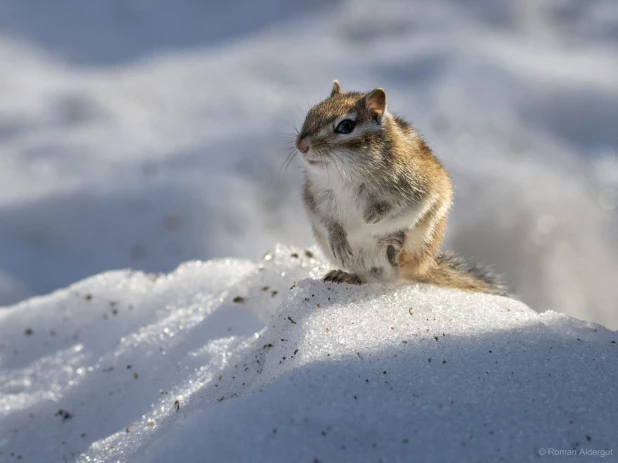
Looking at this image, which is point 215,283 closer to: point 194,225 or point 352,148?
point 352,148

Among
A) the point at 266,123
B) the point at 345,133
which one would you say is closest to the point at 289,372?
the point at 345,133

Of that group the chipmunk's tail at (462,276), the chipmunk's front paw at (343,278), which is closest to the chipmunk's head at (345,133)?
the chipmunk's front paw at (343,278)

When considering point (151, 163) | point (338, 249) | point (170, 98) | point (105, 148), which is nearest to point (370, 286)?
point (338, 249)

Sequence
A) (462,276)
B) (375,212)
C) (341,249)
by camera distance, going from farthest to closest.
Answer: (462,276) → (341,249) → (375,212)

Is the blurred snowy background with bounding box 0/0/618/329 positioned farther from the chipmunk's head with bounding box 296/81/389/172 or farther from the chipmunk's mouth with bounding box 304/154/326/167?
the chipmunk's mouth with bounding box 304/154/326/167

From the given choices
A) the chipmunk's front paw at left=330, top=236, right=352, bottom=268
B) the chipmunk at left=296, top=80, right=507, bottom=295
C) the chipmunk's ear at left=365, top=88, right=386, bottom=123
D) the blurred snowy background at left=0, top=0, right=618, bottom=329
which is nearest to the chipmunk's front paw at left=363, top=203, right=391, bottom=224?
the chipmunk at left=296, top=80, right=507, bottom=295

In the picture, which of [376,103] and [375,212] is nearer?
[375,212]

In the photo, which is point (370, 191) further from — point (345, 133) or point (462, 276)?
point (462, 276)

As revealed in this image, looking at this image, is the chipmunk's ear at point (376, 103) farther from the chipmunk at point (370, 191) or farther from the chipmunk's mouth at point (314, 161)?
the chipmunk's mouth at point (314, 161)
